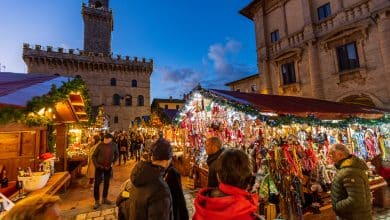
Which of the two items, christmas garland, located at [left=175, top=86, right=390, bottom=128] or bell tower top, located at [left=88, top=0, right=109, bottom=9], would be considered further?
bell tower top, located at [left=88, top=0, right=109, bottom=9]

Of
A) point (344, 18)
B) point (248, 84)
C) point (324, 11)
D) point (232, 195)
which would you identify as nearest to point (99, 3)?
point (248, 84)

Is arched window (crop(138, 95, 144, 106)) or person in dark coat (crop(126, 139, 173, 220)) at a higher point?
arched window (crop(138, 95, 144, 106))

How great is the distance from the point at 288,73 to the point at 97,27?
111 ft

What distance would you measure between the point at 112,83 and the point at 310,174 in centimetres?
3311

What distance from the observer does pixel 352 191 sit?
2783 mm

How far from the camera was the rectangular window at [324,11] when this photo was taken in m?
12.8

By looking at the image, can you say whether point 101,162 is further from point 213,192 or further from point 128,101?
point 128,101

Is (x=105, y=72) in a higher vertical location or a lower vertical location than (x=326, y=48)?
higher

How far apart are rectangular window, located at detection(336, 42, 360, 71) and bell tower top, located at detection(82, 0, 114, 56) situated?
3336cm

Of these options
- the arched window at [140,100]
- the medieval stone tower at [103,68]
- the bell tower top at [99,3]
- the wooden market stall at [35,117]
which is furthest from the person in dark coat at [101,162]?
the bell tower top at [99,3]

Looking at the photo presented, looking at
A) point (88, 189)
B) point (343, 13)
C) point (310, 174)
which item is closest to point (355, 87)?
point (343, 13)

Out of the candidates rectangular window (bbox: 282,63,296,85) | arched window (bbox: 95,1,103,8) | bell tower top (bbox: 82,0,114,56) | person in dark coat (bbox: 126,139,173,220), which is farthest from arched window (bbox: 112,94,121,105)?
person in dark coat (bbox: 126,139,173,220)

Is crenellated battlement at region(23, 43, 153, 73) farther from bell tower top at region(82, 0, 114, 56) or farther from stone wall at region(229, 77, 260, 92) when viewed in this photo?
stone wall at region(229, 77, 260, 92)

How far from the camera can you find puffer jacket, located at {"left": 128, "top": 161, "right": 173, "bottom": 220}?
207 centimetres
